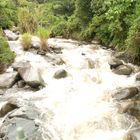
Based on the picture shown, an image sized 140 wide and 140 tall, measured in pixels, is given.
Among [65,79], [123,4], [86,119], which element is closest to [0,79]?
[65,79]

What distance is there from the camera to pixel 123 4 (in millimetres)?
10367

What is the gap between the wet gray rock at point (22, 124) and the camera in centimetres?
522

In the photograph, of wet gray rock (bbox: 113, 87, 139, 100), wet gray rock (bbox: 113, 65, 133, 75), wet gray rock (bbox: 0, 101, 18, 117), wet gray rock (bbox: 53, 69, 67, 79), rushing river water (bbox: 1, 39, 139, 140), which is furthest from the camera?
wet gray rock (bbox: 113, 65, 133, 75)

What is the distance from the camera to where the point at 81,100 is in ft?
22.7

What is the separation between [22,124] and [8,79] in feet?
9.03

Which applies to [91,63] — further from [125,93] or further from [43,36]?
[125,93]

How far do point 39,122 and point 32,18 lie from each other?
8452 mm

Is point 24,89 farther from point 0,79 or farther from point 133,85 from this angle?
point 133,85

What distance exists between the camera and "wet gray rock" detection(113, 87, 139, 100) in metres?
6.82

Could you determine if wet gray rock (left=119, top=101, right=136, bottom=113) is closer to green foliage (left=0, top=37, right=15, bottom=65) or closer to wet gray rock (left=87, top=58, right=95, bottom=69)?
wet gray rock (left=87, top=58, right=95, bottom=69)

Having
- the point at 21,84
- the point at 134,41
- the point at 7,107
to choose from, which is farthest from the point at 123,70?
the point at 7,107

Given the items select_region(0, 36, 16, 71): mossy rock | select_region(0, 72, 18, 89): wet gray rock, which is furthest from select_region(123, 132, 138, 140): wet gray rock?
select_region(0, 36, 16, 71): mossy rock

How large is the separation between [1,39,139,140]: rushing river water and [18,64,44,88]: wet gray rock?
0.24 metres

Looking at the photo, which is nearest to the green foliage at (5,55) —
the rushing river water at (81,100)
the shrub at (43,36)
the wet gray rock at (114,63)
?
the rushing river water at (81,100)
